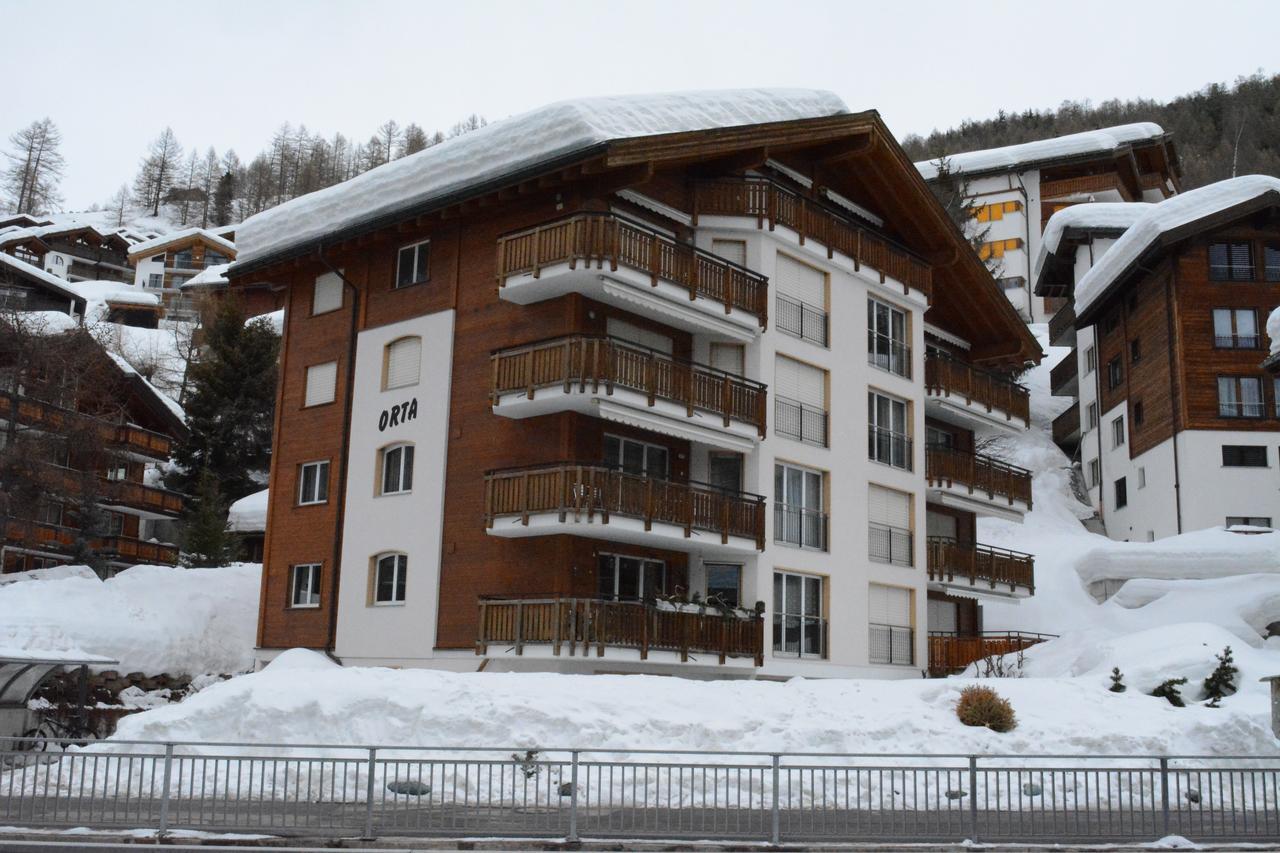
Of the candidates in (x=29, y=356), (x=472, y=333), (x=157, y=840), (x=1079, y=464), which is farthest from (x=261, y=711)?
(x=1079, y=464)

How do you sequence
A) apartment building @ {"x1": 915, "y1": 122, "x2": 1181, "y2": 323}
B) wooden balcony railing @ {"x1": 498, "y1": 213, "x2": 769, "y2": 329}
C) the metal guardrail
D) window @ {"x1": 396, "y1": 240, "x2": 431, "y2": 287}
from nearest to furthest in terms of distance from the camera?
the metal guardrail
wooden balcony railing @ {"x1": 498, "y1": 213, "x2": 769, "y2": 329}
window @ {"x1": 396, "y1": 240, "x2": 431, "y2": 287}
apartment building @ {"x1": 915, "y1": 122, "x2": 1181, "y2": 323}

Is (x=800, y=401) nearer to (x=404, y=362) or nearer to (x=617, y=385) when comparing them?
(x=617, y=385)

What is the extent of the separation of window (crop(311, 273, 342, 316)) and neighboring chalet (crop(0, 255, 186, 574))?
459 inches

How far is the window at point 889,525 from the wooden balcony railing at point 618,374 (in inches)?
240

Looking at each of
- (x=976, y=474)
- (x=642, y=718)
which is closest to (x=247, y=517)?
(x=976, y=474)

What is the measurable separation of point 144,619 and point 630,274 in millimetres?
16559

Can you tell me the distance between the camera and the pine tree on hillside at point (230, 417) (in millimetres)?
53562

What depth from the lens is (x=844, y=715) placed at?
2091 centimetres

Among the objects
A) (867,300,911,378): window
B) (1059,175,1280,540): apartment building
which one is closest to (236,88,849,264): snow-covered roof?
(867,300,911,378): window

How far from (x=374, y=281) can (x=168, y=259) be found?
93.6 m

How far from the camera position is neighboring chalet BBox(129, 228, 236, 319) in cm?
11562

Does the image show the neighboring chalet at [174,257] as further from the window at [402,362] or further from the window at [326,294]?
the window at [402,362]

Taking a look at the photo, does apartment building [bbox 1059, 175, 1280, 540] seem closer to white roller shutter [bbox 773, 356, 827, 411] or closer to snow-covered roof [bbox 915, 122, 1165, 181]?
white roller shutter [bbox 773, 356, 827, 411]

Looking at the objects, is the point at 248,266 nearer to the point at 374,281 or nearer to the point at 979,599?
the point at 374,281
